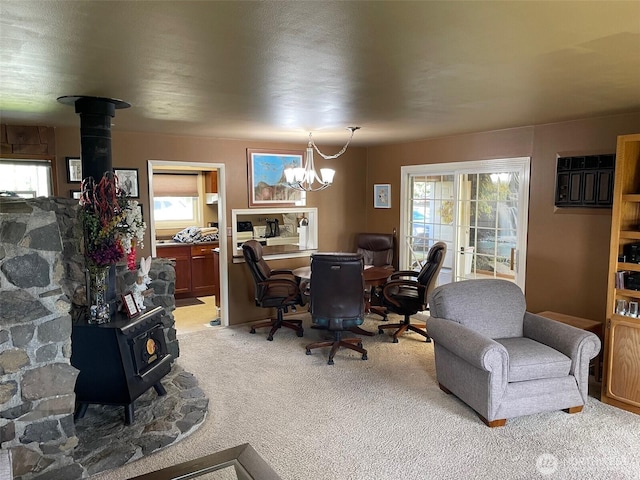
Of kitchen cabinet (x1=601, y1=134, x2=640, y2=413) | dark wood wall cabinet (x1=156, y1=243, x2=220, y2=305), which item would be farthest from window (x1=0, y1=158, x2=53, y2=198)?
kitchen cabinet (x1=601, y1=134, x2=640, y2=413)

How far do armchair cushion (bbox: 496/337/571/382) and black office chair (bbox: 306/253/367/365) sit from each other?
1.55m

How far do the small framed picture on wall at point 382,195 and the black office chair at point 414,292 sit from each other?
4.75ft

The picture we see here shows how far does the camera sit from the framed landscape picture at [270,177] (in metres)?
5.87

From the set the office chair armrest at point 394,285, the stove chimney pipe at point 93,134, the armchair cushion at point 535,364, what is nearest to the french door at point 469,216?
the office chair armrest at point 394,285

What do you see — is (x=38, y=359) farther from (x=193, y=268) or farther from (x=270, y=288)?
Result: (x=193, y=268)

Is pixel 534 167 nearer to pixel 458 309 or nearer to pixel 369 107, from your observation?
pixel 458 309

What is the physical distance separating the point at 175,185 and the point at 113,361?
5.16 metres

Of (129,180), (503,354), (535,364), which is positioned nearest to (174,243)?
(129,180)

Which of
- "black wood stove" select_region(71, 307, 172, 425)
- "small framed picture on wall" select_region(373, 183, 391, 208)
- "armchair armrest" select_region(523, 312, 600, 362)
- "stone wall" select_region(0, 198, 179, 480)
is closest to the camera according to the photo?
"stone wall" select_region(0, 198, 179, 480)

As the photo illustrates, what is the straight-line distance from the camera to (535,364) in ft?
10.9

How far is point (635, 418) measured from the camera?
338 centimetres

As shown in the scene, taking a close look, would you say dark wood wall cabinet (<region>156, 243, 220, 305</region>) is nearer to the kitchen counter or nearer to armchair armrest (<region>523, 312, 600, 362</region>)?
the kitchen counter

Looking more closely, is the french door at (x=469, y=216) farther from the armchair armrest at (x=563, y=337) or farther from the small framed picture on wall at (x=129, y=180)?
the small framed picture on wall at (x=129, y=180)

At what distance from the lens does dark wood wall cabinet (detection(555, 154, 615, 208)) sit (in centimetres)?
400
